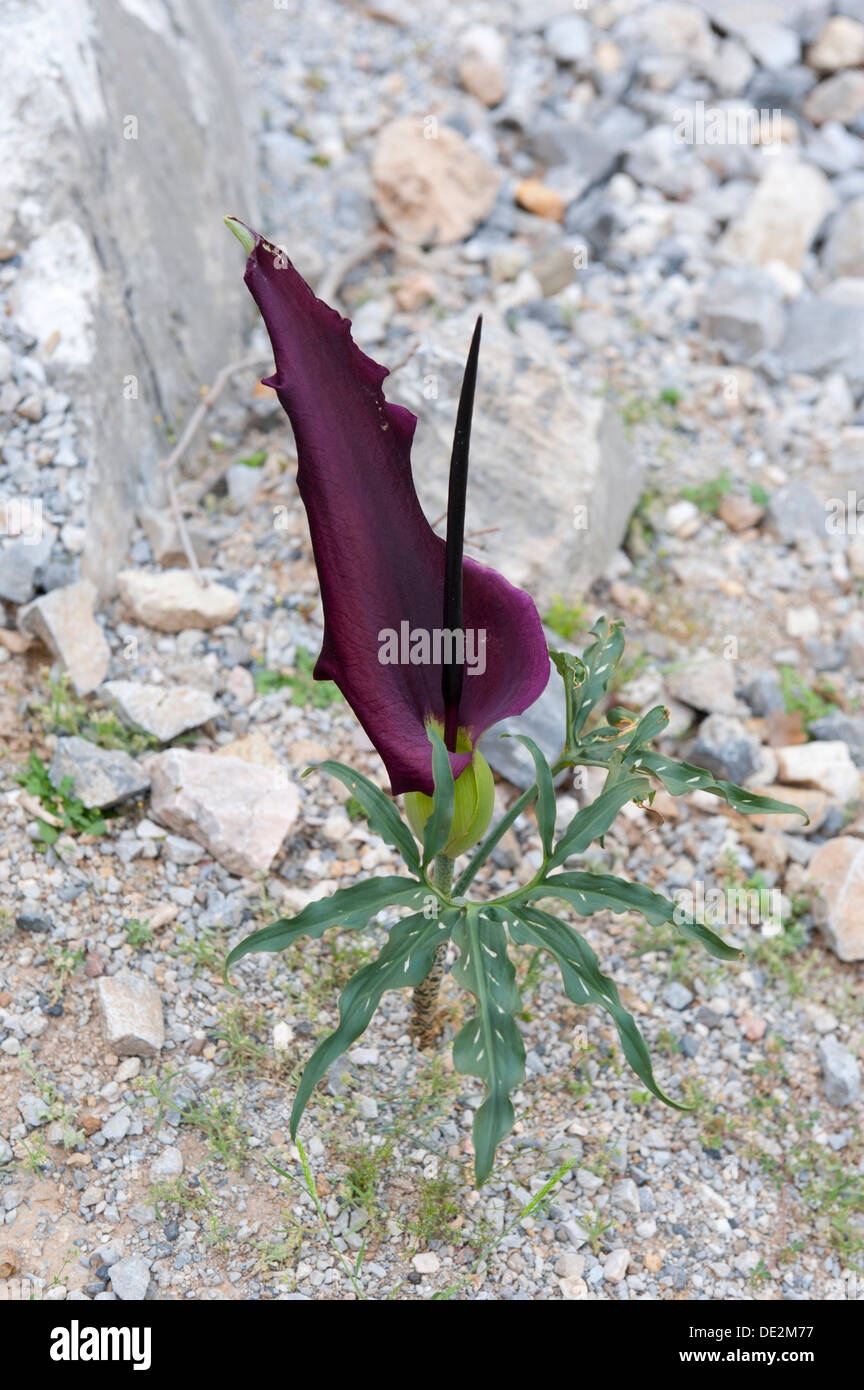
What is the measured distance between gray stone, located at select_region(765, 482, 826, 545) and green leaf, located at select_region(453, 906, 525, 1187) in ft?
6.72

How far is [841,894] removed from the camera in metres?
2.27

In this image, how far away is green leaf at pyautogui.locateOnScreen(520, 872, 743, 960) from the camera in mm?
1464

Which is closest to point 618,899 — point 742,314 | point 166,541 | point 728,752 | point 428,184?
point 728,752

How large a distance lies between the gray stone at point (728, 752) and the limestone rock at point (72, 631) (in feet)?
4.15

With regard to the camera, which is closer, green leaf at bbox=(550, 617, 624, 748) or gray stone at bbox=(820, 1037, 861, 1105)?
green leaf at bbox=(550, 617, 624, 748)

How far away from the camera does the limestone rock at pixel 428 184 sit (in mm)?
3914

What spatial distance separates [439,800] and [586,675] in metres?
0.36

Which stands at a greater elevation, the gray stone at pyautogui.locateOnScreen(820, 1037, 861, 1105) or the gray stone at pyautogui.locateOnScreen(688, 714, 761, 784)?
the gray stone at pyautogui.locateOnScreen(688, 714, 761, 784)

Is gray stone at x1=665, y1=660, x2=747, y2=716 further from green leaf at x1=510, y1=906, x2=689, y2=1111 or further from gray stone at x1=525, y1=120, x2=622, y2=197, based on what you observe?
gray stone at x1=525, y1=120, x2=622, y2=197

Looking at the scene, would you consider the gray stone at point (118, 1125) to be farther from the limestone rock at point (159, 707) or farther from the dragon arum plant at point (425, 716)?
the limestone rock at point (159, 707)

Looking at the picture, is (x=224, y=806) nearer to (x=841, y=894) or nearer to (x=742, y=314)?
(x=841, y=894)

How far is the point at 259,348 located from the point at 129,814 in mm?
1663

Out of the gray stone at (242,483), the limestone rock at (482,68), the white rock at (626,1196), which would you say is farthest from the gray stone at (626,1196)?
the limestone rock at (482,68)

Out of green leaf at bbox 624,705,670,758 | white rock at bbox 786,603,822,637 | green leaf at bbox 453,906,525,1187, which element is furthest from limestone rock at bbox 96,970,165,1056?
white rock at bbox 786,603,822,637
